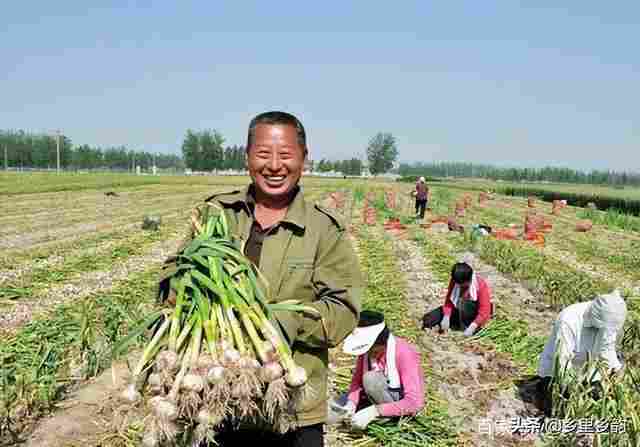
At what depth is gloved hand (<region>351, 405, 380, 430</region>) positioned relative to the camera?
4191 millimetres

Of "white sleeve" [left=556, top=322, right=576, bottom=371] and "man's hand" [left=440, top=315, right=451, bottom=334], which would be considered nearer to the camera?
"white sleeve" [left=556, top=322, right=576, bottom=371]

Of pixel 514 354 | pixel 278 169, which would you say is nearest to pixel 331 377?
pixel 514 354

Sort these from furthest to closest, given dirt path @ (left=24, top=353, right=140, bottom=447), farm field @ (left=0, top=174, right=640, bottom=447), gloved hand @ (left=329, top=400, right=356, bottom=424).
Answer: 1. gloved hand @ (left=329, top=400, right=356, bottom=424)
2. farm field @ (left=0, top=174, right=640, bottom=447)
3. dirt path @ (left=24, top=353, right=140, bottom=447)

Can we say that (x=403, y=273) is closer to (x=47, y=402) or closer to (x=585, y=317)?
(x=585, y=317)

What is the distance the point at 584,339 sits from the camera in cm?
479

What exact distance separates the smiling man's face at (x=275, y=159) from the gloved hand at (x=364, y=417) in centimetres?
270

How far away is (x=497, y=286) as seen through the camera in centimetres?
927

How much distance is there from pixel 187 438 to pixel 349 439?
272 centimetres

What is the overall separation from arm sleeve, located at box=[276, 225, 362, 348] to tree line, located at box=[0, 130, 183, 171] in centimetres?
8877

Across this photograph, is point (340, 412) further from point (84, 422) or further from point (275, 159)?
point (275, 159)

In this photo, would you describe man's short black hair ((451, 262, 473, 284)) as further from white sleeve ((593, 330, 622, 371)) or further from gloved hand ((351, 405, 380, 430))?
gloved hand ((351, 405, 380, 430))

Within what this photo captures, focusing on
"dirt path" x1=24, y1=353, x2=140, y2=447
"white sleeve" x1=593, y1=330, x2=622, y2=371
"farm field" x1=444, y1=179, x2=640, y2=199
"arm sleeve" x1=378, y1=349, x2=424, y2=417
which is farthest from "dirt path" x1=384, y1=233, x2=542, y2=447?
"farm field" x1=444, y1=179, x2=640, y2=199

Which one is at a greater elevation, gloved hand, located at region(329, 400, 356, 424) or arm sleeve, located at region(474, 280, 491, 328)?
arm sleeve, located at region(474, 280, 491, 328)

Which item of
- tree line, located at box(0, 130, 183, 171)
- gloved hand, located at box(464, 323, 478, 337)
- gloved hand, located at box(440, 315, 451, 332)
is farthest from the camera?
tree line, located at box(0, 130, 183, 171)
